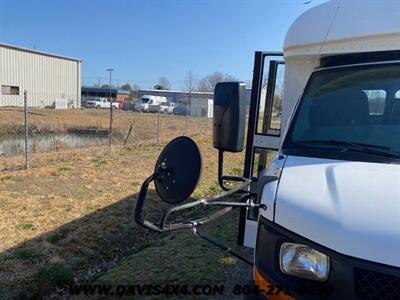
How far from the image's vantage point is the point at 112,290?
421 cm

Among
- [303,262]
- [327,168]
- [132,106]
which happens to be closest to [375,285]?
[303,262]

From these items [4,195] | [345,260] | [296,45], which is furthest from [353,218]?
[4,195]

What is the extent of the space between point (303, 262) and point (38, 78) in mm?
49875

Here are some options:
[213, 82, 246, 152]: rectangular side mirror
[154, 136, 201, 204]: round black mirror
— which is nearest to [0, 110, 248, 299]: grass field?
[213, 82, 246, 152]: rectangular side mirror

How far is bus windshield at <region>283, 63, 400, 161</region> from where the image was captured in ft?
8.79

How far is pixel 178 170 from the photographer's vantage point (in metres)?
2.25

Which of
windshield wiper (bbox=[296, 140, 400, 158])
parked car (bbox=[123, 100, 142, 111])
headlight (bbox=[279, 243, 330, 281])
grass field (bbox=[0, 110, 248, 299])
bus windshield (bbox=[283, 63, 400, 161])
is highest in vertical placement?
bus windshield (bbox=[283, 63, 400, 161])

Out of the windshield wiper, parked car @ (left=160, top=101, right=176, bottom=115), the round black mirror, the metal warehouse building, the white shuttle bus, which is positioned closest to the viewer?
the white shuttle bus

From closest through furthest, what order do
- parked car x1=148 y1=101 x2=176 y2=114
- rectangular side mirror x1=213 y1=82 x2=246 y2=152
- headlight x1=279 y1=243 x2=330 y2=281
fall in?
headlight x1=279 y1=243 x2=330 y2=281 < rectangular side mirror x1=213 y1=82 x2=246 y2=152 < parked car x1=148 y1=101 x2=176 y2=114

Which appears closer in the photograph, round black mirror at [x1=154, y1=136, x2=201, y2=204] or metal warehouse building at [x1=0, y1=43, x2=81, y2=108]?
round black mirror at [x1=154, y1=136, x2=201, y2=204]

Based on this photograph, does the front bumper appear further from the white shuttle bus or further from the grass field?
the grass field

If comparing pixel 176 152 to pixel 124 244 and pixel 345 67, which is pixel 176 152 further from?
pixel 124 244

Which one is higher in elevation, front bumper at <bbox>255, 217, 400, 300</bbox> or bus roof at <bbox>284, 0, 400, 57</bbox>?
bus roof at <bbox>284, 0, 400, 57</bbox>

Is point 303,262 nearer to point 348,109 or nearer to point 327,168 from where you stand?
point 327,168
